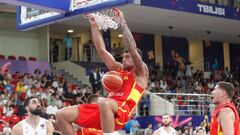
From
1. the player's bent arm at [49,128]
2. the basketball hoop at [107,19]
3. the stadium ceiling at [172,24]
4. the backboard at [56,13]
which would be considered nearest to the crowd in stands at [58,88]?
the stadium ceiling at [172,24]

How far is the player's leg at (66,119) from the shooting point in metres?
5.92

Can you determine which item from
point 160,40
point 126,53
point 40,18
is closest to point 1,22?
point 160,40

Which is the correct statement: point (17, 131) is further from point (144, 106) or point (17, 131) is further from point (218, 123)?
point (144, 106)

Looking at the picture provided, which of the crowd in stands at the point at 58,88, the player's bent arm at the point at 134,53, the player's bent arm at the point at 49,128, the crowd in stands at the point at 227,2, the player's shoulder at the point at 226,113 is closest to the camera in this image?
the player's shoulder at the point at 226,113

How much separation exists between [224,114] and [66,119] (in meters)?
1.92

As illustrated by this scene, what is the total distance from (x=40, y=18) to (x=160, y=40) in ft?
75.2

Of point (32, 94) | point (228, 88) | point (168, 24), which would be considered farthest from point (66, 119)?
point (168, 24)

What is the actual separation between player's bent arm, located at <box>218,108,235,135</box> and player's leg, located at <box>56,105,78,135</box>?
1.78 metres

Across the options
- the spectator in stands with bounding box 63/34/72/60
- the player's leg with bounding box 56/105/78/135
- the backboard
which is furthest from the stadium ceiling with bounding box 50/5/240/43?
the player's leg with bounding box 56/105/78/135

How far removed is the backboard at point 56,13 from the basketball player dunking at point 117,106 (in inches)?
39.2

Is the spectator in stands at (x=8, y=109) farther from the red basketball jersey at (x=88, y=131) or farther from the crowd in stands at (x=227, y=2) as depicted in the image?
the crowd in stands at (x=227, y=2)

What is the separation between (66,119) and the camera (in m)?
5.95

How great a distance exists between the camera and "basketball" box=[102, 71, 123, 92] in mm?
6023

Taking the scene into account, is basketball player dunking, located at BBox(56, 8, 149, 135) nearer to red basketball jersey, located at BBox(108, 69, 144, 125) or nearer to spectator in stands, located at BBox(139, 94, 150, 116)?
red basketball jersey, located at BBox(108, 69, 144, 125)
